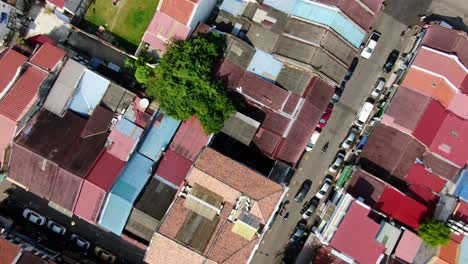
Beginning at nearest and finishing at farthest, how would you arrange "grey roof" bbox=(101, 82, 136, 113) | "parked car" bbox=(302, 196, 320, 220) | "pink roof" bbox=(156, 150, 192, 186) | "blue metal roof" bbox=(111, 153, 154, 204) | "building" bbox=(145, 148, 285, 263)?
"building" bbox=(145, 148, 285, 263), "blue metal roof" bbox=(111, 153, 154, 204), "pink roof" bbox=(156, 150, 192, 186), "grey roof" bbox=(101, 82, 136, 113), "parked car" bbox=(302, 196, 320, 220)

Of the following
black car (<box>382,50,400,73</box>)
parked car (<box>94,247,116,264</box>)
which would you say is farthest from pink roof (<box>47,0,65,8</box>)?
black car (<box>382,50,400,73</box>)

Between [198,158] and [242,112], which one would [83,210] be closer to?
[198,158]

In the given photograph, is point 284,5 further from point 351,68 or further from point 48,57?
point 48,57

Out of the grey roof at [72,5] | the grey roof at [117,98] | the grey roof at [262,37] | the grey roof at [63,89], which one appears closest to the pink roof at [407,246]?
the grey roof at [262,37]

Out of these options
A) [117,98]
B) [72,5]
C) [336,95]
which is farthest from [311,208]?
[72,5]

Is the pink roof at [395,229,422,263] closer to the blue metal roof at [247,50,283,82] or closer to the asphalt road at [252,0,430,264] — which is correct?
the asphalt road at [252,0,430,264]

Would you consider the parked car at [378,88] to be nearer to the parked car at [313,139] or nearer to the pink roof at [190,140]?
the parked car at [313,139]

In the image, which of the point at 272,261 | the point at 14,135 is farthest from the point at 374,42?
the point at 14,135
